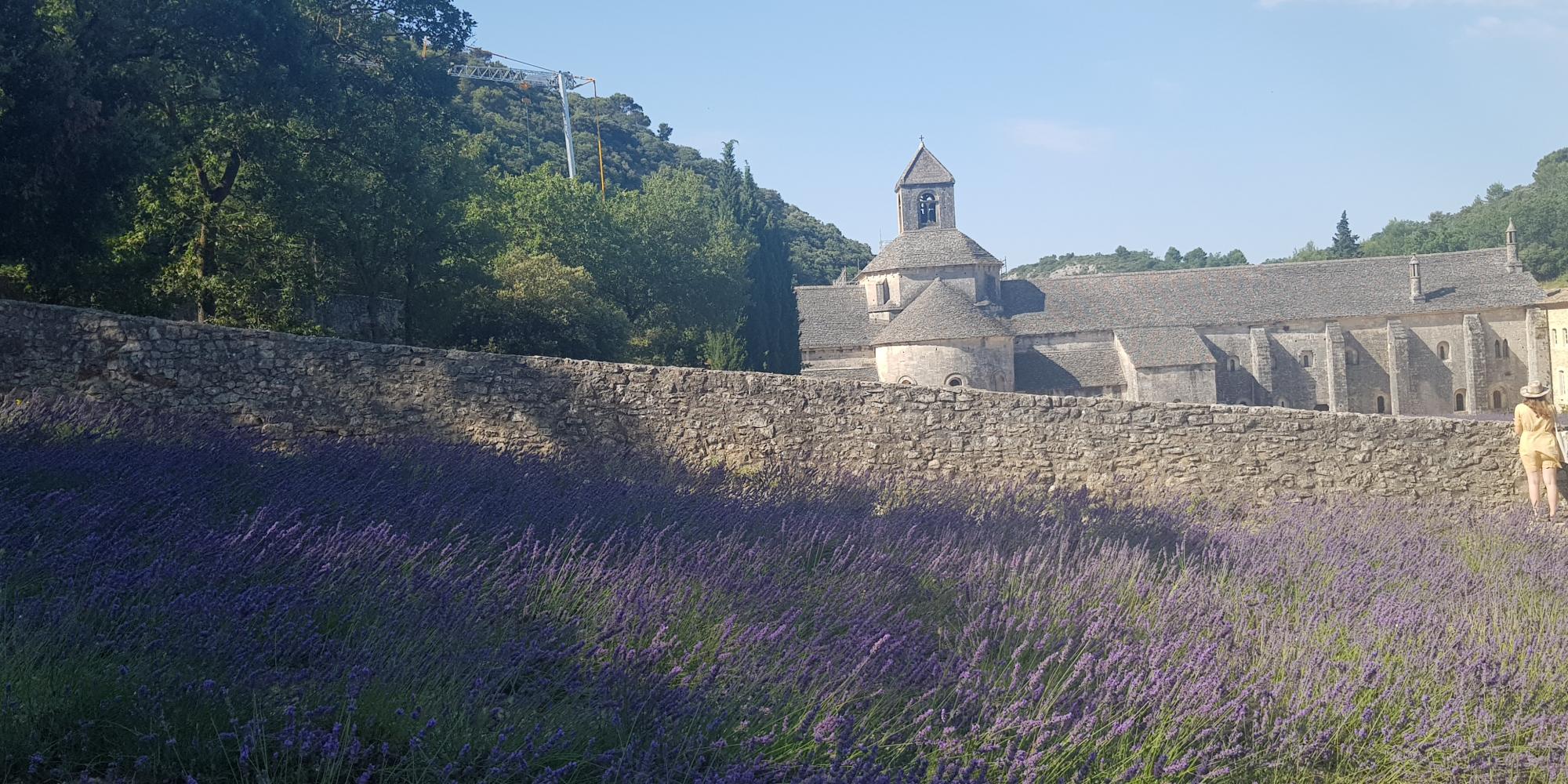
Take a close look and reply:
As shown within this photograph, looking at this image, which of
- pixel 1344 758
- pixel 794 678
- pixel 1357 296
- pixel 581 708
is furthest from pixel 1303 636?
pixel 1357 296

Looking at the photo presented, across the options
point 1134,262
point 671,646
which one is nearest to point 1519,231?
point 1134,262

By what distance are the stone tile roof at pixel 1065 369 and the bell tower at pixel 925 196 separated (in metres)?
8.90

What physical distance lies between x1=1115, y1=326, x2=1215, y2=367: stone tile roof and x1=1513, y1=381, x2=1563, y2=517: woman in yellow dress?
108 feet

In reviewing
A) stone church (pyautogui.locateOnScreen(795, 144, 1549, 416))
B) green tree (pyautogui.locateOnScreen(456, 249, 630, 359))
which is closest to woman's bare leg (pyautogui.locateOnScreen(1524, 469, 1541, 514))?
green tree (pyautogui.locateOnScreen(456, 249, 630, 359))

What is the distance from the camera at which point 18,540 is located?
12.8 ft

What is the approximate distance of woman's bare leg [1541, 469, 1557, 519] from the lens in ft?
35.5

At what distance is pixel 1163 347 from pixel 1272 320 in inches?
278

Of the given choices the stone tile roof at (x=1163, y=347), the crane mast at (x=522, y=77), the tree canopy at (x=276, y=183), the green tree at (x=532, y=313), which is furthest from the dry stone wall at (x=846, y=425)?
the crane mast at (x=522, y=77)

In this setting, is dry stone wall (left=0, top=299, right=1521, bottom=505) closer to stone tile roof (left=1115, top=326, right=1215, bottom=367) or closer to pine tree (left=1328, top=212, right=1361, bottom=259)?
stone tile roof (left=1115, top=326, right=1215, bottom=367)

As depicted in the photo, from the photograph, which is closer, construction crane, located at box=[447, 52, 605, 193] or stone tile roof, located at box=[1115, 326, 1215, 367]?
stone tile roof, located at box=[1115, 326, 1215, 367]

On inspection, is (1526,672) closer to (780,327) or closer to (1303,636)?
(1303,636)

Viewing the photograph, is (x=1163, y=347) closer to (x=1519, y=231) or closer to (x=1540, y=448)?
(x=1540, y=448)

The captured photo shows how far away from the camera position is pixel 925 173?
51406 millimetres

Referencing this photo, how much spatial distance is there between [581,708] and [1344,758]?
2.66 meters
